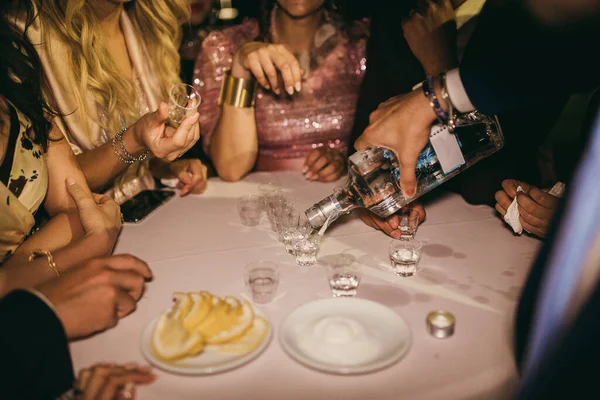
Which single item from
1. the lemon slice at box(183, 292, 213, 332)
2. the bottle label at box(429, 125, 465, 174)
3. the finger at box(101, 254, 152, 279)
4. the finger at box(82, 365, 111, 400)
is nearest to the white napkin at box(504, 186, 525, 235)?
the bottle label at box(429, 125, 465, 174)

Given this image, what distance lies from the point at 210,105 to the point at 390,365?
1848 mm

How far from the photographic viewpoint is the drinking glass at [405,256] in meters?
1.36

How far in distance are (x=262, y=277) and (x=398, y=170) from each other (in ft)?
1.63

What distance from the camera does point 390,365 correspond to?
1017 mm

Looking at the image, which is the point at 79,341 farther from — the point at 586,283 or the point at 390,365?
the point at 586,283

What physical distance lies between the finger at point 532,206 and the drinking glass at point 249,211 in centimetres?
83

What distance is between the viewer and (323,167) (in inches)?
81.1

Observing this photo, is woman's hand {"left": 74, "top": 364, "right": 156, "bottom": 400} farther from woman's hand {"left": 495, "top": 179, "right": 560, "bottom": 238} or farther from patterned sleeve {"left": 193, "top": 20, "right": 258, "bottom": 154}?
patterned sleeve {"left": 193, "top": 20, "right": 258, "bottom": 154}

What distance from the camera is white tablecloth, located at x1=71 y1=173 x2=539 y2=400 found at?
99 cm

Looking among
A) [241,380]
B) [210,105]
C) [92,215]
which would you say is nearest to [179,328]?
[241,380]

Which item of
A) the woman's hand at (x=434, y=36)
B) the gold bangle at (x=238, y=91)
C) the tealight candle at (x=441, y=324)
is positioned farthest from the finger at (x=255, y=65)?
the tealight candle at (x=441, y=324)

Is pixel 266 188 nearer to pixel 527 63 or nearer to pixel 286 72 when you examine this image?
pixel 286 72

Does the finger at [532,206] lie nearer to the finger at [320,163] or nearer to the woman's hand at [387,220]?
the woman's hand at [387,220]

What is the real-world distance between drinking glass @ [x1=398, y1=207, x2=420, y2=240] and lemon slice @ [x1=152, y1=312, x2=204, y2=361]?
2.48ft
